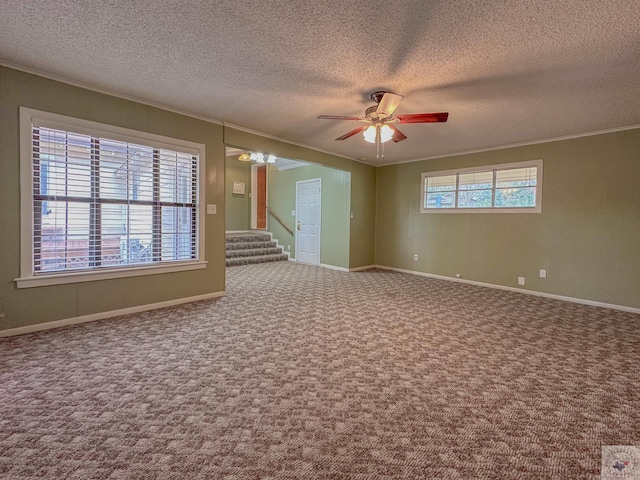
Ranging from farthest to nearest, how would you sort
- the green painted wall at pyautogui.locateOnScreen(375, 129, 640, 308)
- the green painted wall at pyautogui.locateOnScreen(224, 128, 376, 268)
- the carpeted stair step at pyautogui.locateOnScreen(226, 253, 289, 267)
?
the carpeted stair step at pyautogui.locateOnScreen(226, 253, 289, 267), the green painted wall at pyautogui.locateOnScreen(224, 128, 376, 268), the green painted wall at pyautogui.locateOnScreen(375, 129, 640, 308)

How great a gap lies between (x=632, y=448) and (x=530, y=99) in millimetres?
3237

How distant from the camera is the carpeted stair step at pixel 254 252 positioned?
25.8ft

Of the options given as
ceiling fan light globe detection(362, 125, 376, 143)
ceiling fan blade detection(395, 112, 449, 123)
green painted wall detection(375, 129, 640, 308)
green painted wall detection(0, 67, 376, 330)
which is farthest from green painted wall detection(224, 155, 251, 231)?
ceiling fan blade detection(395, 112, 449, 123)

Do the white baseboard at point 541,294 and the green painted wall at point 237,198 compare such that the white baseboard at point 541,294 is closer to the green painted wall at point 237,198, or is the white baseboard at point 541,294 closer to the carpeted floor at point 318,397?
the carpeted floor at point 318,397

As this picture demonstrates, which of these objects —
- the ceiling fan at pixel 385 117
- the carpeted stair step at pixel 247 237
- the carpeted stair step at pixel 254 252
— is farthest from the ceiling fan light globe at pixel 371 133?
the carpeted stair step at pixel 247 237

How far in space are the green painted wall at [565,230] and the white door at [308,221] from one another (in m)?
2.65

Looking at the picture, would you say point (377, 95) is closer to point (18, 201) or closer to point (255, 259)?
point (18, 201)

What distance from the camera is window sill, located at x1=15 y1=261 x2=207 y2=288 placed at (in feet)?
10.3

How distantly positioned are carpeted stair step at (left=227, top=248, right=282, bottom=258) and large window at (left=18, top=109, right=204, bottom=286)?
3.43 m

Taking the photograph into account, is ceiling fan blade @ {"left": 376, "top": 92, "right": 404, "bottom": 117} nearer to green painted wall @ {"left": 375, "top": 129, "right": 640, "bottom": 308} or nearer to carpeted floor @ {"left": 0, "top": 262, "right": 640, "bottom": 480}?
carpeted floor @ {"left": 0, "top": 262, "right": 640, "bottom": 480}

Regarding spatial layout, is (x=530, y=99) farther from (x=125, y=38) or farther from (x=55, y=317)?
(x=55, y=317)

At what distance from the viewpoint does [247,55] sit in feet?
8.66

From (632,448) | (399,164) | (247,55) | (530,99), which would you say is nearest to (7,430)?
(247,55)

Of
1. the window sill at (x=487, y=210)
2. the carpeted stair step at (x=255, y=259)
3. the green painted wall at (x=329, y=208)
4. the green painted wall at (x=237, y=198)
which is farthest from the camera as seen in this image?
the green painted wall at (x=237, y=198)
